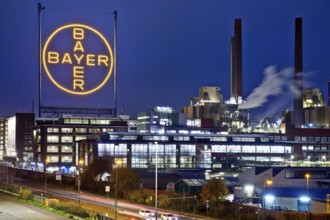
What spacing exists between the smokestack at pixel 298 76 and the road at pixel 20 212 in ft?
357

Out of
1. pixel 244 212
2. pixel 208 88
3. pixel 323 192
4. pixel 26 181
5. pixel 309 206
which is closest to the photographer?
pixel 244 212

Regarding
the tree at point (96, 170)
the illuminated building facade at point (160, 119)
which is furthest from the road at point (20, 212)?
the illuminated building facade at point (160, 119)

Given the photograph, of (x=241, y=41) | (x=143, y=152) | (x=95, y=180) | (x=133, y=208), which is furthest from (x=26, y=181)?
(x=241, y=41)

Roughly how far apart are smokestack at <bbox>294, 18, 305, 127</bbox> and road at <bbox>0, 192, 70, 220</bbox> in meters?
109

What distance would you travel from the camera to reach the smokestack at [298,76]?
513 ft

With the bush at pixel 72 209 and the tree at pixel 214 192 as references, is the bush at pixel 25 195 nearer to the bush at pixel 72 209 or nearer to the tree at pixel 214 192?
the bush at pixel 72 209

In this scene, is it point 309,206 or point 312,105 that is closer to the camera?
point 309,206

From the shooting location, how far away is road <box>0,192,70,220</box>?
48553 millimetres

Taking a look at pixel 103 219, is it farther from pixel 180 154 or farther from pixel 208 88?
pixel 208 88

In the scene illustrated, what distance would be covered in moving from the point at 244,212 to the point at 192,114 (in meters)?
147

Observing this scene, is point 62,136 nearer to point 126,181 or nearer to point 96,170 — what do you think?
point 96,170

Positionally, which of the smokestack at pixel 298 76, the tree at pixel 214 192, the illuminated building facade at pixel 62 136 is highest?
the smokestack at pixel 298 76

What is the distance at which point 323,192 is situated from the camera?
65.5 metres

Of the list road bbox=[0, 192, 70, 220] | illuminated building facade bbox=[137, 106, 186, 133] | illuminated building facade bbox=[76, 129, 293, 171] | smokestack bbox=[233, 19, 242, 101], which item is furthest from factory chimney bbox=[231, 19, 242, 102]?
road bbox=[0, 192, 70, 220]
